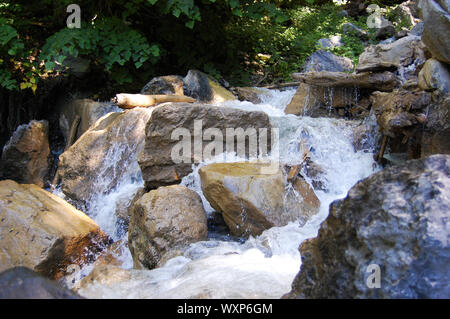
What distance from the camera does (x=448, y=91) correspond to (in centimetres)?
390

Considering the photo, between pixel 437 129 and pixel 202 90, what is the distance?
12.3 feet

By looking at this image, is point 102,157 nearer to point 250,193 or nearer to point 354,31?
point 250,193

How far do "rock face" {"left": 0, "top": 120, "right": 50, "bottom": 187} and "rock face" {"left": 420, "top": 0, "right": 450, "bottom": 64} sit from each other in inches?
224

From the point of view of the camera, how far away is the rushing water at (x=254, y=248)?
81.1 inches

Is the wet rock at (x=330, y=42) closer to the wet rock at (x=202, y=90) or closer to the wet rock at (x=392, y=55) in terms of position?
the wet rock at (x=392, y=55)

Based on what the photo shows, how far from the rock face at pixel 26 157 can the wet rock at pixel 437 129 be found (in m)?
5.50

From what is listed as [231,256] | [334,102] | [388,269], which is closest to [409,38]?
[334,102]

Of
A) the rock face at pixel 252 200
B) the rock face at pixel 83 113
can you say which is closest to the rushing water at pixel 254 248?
the rock face at pixel 252 200

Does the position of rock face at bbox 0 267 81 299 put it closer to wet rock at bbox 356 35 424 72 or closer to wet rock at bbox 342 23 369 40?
wet rock at bbox 356 35 424 72

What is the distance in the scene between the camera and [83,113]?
6.61 metres

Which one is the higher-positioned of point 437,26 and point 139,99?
point 437,26

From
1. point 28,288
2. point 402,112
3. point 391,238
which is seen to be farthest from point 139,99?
point 391,238

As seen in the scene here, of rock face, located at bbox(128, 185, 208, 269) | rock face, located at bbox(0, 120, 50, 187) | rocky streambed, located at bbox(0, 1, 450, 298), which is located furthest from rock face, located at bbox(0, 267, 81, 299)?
rock face, located at bbox(0, 120, 50, 187)

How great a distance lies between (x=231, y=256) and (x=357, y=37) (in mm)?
7966
